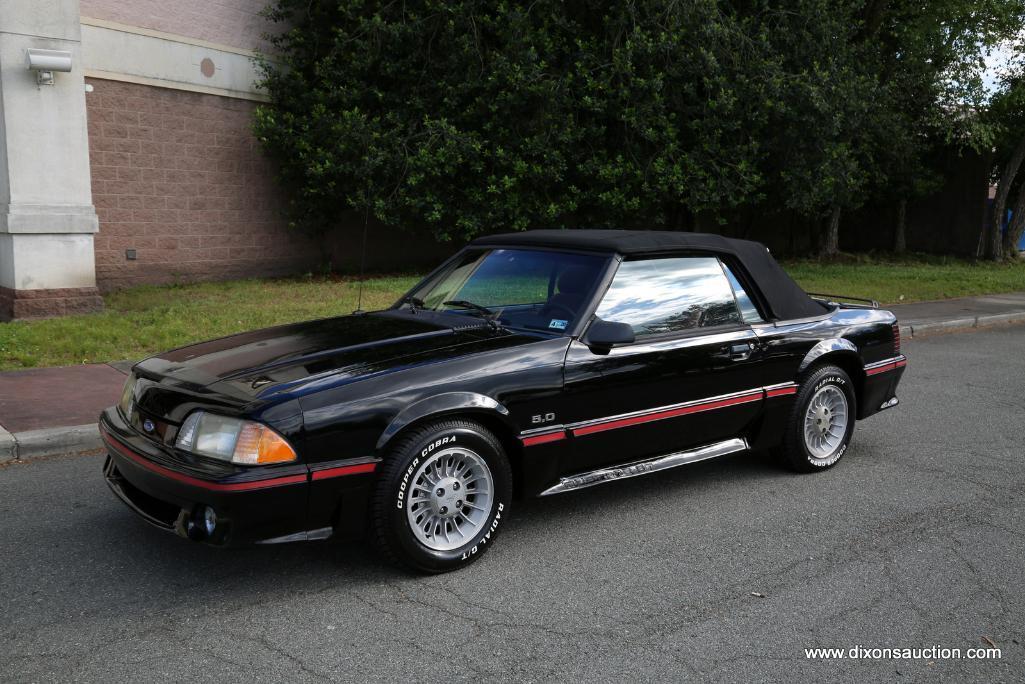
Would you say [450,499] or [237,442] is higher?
[237,442]

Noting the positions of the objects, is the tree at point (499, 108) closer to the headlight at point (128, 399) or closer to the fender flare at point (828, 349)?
the fender flare at point (828, 349)

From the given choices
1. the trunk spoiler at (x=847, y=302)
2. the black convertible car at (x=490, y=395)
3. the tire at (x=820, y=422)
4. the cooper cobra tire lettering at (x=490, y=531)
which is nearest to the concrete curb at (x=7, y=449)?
the black convertible car at (x=490, y=395)

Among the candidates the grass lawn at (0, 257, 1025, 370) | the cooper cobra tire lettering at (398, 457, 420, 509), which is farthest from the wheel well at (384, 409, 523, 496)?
the grass lawn at (0, 257, 1025, 370)

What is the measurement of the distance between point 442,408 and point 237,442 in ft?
2.86

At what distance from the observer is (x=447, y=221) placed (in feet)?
53.4

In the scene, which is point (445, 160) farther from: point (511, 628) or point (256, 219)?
point (511, 628)

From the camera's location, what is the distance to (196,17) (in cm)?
1462

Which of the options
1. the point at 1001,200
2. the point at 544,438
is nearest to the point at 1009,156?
the point at 1001,200

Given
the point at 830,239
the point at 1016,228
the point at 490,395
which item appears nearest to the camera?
the point at 490,395

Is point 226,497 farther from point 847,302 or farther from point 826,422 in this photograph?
point 847,302

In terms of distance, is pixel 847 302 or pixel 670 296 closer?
pixel 670 296

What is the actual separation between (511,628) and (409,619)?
16.2 inches

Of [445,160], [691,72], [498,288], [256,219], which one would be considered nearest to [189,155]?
[256,219]

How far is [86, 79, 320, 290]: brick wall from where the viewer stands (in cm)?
1400
